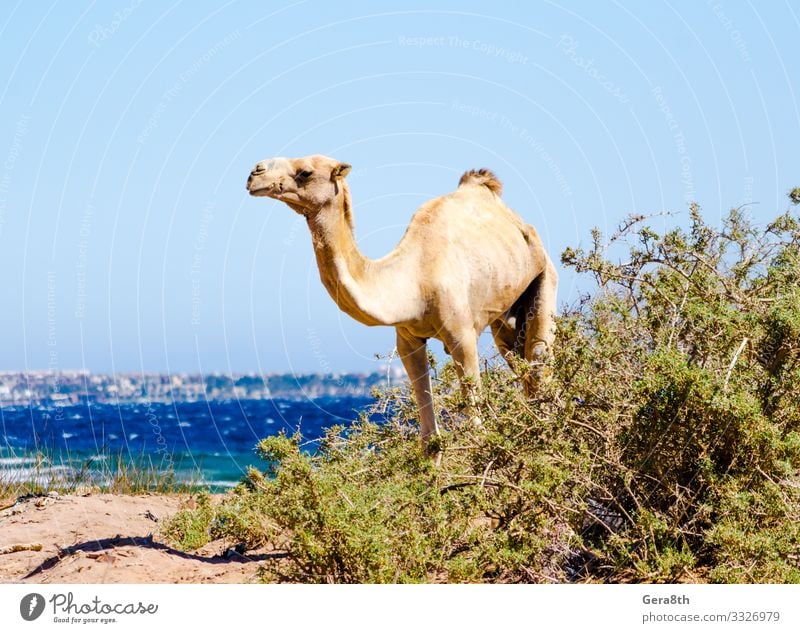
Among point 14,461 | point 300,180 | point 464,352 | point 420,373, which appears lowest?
point 14,461

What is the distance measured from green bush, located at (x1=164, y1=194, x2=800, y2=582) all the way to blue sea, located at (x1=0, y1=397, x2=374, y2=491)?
3.22m

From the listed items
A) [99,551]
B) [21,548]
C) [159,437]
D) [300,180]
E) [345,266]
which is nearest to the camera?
[300,180]

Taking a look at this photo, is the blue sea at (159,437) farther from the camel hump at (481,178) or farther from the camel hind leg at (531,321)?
the camel hump at (481,178)

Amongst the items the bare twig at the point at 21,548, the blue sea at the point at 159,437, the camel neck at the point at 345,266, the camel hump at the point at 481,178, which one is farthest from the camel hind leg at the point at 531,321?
Answer: the bare twig at the point at 21,548

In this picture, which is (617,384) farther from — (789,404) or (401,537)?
(401,537)

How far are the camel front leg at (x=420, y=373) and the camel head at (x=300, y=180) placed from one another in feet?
6.15

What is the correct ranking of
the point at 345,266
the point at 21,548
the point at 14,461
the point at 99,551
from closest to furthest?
the point at 99,551 → the point at 345,266 → the point at 21,548 → the point at 14,461

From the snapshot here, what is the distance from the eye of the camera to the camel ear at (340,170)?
901cm

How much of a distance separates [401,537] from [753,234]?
161 inches

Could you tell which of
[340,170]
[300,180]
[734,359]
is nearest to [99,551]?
[300,180]

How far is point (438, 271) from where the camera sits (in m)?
10.0

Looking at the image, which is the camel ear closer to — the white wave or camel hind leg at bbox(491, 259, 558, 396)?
camel hind leg at bbox(491, 259, 558, 396)

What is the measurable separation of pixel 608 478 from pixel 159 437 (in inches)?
319

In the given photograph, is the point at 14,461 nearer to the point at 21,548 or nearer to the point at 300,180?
the point at 21,548
